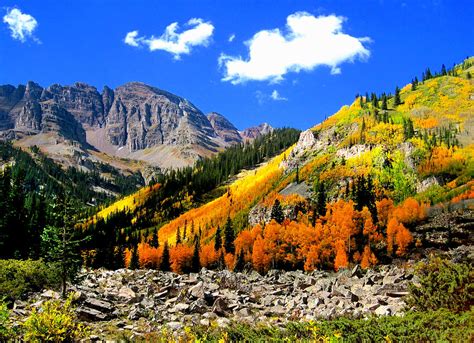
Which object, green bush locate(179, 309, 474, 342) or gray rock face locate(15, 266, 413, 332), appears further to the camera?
gray rock face locate(15, 266, 413, 332)

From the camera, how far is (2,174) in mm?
76438

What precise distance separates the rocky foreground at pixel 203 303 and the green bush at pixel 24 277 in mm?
1744

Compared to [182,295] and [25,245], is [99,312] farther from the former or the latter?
[25,245]

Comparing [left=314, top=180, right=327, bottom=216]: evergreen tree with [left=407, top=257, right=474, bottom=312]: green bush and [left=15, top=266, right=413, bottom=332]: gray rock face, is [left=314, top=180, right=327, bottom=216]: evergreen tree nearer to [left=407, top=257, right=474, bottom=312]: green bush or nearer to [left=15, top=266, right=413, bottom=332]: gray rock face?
[left=15, top=266, right=413, bottom=332]: gray rock face

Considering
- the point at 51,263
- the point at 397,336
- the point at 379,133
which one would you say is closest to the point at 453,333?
the point at 397,336

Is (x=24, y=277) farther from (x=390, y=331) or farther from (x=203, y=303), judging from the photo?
(x=390, y=331)

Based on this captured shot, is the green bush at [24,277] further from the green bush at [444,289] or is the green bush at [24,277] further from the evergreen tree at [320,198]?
the evergreen tree at [320,198]

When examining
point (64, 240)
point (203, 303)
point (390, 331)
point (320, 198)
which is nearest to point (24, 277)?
point (64, 240)

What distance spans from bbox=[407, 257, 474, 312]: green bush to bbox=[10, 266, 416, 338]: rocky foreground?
1617 millimetres

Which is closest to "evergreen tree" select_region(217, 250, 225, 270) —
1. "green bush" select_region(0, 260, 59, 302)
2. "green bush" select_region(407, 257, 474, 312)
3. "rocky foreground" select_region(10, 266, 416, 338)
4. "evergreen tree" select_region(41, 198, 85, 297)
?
"rocky foreground" select_region(10, 266, 416, 338)

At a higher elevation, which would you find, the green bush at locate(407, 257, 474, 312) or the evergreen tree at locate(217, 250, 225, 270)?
the green bush at locate(407, 257, 474, 312)

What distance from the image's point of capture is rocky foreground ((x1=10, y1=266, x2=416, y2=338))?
29.4 meters

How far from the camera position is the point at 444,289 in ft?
82.5

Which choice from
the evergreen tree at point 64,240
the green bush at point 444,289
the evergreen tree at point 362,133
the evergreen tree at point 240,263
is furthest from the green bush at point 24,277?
the evergreen tree at point 362,133
